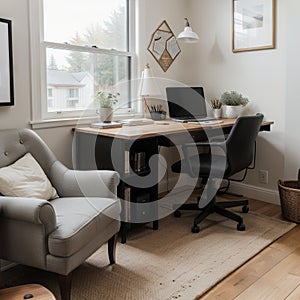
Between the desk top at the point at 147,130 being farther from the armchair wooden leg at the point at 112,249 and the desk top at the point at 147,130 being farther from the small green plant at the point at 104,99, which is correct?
the armchair wooden leg at the point at 112,249

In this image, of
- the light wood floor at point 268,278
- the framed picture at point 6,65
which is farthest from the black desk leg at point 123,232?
the framed picture at point 6,65

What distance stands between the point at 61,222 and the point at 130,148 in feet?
3.20

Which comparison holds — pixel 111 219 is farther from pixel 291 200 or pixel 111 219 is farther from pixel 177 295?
pixel 291 200

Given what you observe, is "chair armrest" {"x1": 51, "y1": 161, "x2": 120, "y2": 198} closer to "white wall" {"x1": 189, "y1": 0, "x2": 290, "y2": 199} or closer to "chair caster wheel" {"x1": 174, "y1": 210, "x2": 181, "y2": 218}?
"chair caster wheel" {"x1": 174, "y1": 210, "x2": 181, "y2": 218}

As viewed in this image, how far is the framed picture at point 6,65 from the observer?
2.52 metres

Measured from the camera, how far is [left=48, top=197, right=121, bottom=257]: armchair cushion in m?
1.94

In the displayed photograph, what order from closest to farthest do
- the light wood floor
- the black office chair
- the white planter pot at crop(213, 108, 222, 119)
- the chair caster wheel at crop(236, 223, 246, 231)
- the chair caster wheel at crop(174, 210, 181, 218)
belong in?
1. the light wood floor
2. the black office chair
3. the chair caster wheel at crop(236, 223, 246, 231)
4. the chair caster wheel at crop(174, 210, 181, 218)
5. the white planter pot at crop(213, 108, 222, 119)

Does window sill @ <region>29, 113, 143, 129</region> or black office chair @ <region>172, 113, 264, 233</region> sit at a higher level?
window sill @ <region>29, 113, 143, 129</region>

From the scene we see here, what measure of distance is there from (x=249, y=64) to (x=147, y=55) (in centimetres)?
101

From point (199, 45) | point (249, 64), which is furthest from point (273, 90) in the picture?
point (199, 45)

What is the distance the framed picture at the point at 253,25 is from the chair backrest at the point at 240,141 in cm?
102

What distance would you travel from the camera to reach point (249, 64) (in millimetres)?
3826

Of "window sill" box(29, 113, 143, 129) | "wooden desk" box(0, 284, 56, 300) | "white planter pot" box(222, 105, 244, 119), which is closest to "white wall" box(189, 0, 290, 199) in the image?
"white planter pot" box(222, 105, 244, 119)

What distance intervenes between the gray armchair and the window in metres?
0.60
